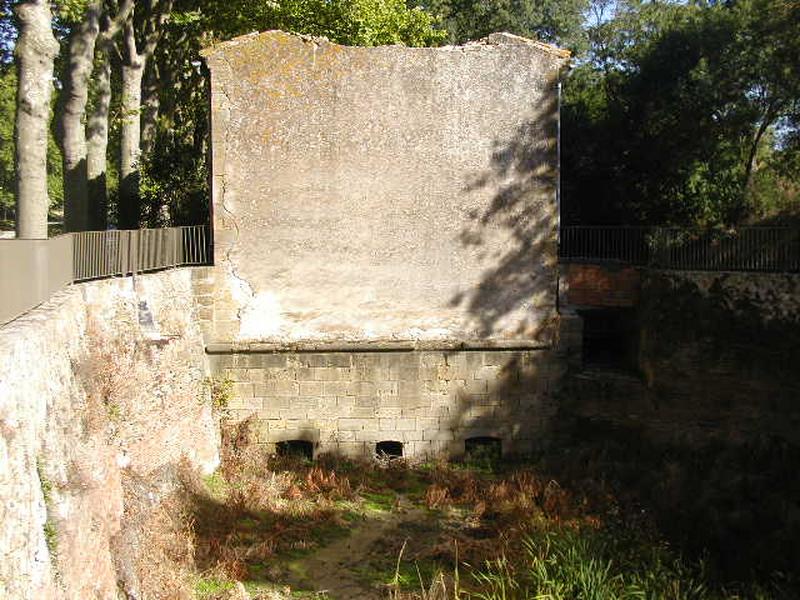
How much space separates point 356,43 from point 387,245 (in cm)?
915

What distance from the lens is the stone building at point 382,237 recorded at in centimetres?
1462

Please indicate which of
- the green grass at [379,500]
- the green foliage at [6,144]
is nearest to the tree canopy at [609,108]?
the green grass at [379,500]

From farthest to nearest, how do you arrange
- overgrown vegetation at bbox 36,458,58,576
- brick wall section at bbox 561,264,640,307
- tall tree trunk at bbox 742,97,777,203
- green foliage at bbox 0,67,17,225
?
1. green foliage at bbox 0,67,17,225
2. tall tree trunk at bbox 742,97,777,203
3. brick wall section at bbox 561,264,640,307
4. overgrown vegetation at bbox 36,458,58,576

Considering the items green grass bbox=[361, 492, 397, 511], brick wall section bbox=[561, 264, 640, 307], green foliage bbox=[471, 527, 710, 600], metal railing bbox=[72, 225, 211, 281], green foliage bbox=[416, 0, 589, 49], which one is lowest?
green grass bbox=[361, 492, 397, 511]

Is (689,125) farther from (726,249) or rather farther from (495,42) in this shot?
(495,42)

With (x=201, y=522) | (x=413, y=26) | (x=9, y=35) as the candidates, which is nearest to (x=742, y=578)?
(x=201, y=522)

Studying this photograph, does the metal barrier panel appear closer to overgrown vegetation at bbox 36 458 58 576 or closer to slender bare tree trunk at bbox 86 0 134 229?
overgrown vegetation at bbox 36 458 58 576

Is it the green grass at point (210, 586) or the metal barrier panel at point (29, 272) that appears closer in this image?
the metal barrier panel at point (29, 272)

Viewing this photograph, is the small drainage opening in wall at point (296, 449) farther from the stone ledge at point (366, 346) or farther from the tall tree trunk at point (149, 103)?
the tall tree trunk at point (149, 103)

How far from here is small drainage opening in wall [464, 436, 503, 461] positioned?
50.0 feet

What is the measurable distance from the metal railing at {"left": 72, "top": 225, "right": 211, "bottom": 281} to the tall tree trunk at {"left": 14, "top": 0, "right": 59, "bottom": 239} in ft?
6.54

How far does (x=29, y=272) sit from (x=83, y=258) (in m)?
2.82

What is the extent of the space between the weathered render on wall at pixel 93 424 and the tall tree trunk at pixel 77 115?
480cm

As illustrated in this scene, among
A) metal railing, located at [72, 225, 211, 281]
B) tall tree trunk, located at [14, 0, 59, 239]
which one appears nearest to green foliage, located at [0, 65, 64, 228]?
tall tree trunk, located at [14, 0, 59, 239]
